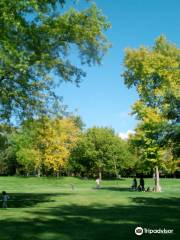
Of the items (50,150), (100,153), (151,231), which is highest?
(50,150)

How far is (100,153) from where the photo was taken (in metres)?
99.1

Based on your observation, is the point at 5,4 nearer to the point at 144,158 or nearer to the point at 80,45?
the point at 80,45

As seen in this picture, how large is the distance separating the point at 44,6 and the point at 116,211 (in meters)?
12.6

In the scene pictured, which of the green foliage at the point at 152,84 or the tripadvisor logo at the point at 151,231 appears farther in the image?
the green foliage at the point at 152,84

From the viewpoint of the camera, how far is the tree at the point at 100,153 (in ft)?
325

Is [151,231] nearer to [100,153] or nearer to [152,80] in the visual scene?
[152,80]

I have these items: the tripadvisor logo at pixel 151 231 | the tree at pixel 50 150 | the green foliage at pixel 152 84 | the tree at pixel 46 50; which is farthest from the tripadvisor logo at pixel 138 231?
the tree at pixel 50 150

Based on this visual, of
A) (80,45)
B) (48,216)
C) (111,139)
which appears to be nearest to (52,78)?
(80,45)

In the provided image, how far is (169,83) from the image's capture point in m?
52.8

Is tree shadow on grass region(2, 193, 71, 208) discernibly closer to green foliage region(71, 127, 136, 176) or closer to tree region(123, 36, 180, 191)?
tree region(123, 36, 180, 191)

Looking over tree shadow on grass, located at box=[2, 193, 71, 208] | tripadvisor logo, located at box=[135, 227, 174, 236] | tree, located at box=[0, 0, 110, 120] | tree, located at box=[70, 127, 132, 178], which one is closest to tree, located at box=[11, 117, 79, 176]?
tree, located at box=[70, 127, 132, 178]

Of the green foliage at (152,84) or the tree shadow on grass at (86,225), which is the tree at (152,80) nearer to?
the green foliage at (152,84)

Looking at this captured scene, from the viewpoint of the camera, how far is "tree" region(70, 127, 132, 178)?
99.1 metres

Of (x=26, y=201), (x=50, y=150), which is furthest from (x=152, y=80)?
(x=50, y=150)
